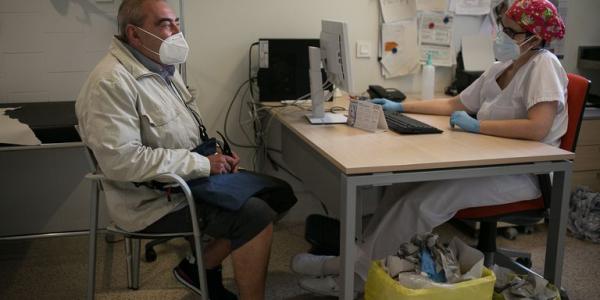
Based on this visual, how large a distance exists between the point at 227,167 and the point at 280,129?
109cm

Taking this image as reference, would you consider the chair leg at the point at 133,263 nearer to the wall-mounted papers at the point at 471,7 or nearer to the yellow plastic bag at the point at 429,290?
A: the yellow plastic bag at the point at 429,290

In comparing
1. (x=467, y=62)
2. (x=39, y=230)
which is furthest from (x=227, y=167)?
(x=467, y=62)

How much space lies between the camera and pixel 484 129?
6.68 feet

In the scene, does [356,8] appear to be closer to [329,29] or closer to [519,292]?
[329,29]

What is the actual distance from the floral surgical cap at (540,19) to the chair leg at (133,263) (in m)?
1.83

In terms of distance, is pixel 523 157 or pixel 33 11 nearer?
pixel 523 157

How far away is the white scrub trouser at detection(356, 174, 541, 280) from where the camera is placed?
1.93 meters

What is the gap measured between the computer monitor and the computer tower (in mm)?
405

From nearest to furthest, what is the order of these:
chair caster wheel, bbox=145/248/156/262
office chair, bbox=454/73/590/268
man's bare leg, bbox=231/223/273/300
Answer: man's bare leg, bbox=231/223/273/300 → office chair, bbox=454/73/590/268 → chair caster wheel, bbox=145/248/156/262

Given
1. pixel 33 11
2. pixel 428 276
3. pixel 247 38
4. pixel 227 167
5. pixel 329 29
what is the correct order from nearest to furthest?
1. pixel 428 276
2. pixel 227 167
3. pixel 329 29
4. pixel 33 11
5. pixel 247 38

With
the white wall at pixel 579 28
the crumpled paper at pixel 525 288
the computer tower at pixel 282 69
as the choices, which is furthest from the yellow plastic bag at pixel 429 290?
the white wall at pixel 579 28

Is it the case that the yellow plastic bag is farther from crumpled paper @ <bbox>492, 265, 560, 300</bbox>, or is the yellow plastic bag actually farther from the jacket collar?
the jacket collar

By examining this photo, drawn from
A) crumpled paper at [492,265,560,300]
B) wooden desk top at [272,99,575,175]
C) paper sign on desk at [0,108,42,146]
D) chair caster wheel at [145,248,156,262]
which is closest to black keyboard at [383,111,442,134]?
wooden desk top at [272,99,575,175]

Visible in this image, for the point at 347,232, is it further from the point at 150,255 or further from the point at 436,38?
the point at 436,38
